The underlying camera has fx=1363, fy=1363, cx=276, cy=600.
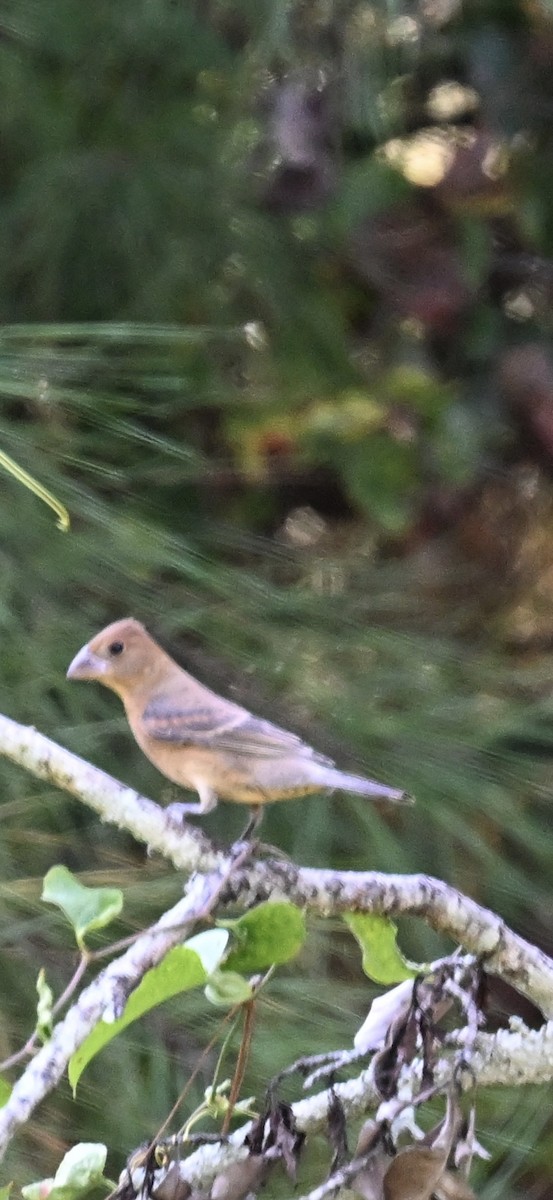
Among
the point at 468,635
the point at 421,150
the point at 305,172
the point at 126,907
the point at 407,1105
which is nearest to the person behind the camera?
the point at 407,1105

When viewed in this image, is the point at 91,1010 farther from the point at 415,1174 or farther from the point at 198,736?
the point at 198,736

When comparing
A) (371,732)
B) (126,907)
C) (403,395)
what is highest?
(403,395)

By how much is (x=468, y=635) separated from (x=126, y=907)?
50 cm

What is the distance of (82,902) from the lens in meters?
0.47

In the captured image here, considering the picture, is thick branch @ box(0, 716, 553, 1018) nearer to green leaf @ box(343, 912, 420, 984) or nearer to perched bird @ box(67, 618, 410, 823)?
green leaf @ box(343, 912, 420, 984)

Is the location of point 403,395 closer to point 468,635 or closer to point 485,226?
point 485,226

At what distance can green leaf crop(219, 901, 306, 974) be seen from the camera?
47 centimetres

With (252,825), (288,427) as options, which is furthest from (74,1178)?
(288,427)

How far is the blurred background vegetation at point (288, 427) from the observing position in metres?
0.88

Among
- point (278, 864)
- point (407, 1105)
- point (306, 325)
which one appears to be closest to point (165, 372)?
point (306, 325)

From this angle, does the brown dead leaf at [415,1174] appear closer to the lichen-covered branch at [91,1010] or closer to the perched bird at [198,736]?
the lichen-covered branch at [91,1010]

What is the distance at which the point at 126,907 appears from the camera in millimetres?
869

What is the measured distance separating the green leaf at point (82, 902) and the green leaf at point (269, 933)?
0.05 m

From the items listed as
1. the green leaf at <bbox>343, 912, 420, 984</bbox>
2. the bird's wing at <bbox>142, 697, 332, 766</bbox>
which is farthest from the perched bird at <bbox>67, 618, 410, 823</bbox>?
the green leaf at <bbox>343, 912, 420, 984</bbox>
